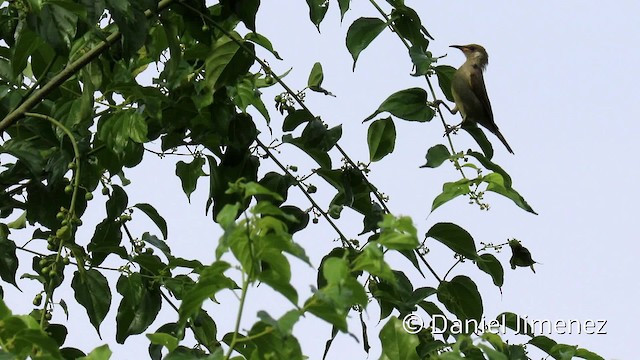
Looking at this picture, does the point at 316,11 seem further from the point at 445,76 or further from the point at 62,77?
the point at 62,77

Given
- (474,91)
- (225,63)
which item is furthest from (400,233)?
(474,91)

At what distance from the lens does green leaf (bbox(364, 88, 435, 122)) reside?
99.0 inches

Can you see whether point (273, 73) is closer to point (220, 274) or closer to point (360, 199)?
point (360, 199)

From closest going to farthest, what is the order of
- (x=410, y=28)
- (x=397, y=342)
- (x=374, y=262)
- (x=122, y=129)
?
1. (x=374, y=262)
2. (x=397, y=342)
3. (x=122, y=129)
4. (x=410, y=28)

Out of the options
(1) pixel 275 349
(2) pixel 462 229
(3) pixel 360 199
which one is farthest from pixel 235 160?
(1) pixel 275 349

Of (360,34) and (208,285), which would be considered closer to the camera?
(208,285)

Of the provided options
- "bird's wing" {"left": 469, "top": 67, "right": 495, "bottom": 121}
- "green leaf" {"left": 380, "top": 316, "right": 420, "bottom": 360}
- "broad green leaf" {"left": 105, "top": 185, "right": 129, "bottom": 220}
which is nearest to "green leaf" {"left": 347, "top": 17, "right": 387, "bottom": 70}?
"broad green leaf" {"left": 105, "top": 185, "right": 129, "bottom": 220}

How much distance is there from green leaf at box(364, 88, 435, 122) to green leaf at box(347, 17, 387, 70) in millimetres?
140

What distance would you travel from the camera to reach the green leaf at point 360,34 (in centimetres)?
248

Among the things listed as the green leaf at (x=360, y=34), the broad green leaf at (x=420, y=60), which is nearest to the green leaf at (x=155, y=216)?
the green leaf at (x=360, y=34)

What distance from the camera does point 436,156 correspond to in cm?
238

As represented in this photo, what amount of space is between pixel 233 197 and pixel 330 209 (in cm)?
25

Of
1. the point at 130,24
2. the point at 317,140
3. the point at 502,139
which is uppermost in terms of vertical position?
the point at 502,139

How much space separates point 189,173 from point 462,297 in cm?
79
